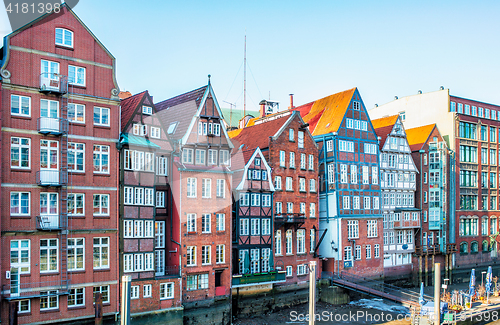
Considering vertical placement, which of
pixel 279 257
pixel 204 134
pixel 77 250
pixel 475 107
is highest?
pixel 475 107

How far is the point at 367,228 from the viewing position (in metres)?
48.8

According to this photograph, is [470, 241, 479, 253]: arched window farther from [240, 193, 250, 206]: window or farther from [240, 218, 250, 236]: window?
[240, 193, 250, 206]: window

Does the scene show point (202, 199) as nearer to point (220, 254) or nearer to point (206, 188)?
point (206, 188)

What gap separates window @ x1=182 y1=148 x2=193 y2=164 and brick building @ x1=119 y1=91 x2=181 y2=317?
108 cm

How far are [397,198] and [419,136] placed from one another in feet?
33.5

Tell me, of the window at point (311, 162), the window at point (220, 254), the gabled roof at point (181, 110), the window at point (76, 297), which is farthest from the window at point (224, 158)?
the window at point (76, 297)

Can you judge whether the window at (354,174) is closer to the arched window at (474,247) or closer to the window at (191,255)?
the window at (191,255)

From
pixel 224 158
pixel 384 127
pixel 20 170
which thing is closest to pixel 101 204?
pixel 20 170

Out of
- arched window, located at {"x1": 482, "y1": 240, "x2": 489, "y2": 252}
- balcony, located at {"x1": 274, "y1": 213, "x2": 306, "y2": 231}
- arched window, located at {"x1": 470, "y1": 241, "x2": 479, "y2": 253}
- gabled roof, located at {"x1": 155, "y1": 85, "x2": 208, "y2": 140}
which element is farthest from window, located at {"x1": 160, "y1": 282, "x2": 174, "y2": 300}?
arched window, located at {"x1": 482, "y1": 240, "x2": 489, "y2": 252}

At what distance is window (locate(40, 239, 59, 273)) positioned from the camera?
27.9 metres

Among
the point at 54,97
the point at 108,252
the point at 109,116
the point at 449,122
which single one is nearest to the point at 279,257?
the point at 108,252

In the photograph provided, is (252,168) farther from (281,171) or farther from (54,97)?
(54,97)

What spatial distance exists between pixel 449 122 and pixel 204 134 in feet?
128

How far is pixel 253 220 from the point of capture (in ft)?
131
